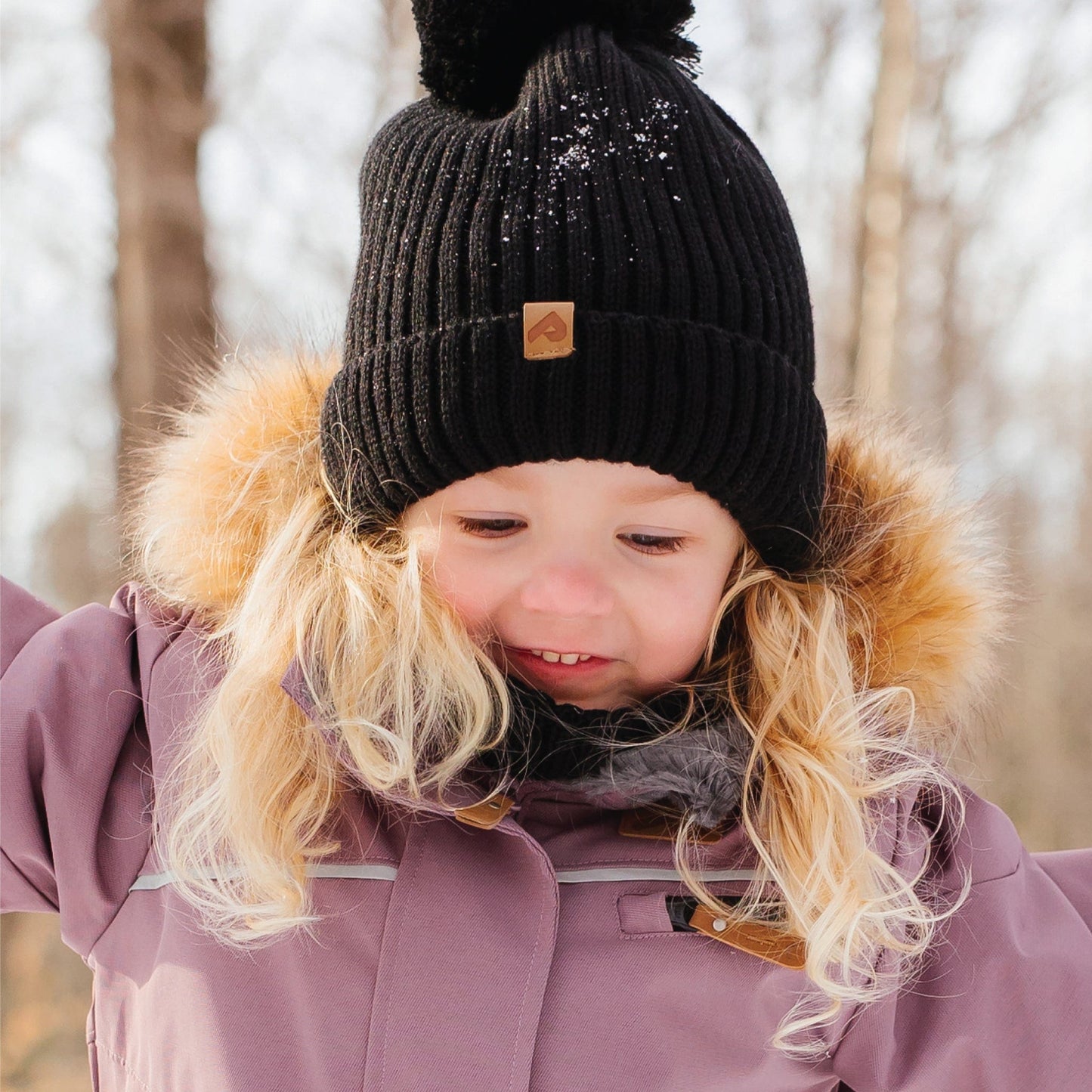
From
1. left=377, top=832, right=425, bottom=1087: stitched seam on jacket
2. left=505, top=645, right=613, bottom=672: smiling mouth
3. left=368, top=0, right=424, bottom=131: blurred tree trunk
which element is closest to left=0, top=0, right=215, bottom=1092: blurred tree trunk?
left=368, top=0, right=424, bottom=131: blurred tree trunk

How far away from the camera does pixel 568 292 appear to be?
1.20m

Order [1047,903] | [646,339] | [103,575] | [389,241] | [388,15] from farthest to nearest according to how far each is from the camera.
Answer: [388,15] → [103,575] → [1047,903] → [389,241] → [646,339]

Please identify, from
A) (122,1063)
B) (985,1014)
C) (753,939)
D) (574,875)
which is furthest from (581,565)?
(122,1063)

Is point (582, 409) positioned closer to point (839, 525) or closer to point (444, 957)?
point (839, 525)

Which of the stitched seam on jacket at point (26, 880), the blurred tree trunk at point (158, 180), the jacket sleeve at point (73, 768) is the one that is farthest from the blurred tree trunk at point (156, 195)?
the stitched seam on jacket at point (26, 880)

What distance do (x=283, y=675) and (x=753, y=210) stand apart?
2.71 ft

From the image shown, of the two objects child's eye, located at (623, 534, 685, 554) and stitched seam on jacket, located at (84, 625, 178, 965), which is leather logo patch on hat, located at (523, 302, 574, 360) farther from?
stitched seam on jacket, located at (84, 625, 178, 965)

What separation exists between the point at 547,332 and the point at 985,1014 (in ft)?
3.30

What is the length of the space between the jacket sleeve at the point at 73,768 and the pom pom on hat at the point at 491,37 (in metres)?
0.83

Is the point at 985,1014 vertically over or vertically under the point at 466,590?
under

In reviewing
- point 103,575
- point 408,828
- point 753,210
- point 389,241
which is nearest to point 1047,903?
point 408,828

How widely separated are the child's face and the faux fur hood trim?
250 millimetres

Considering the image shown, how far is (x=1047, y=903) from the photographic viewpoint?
1426 mm

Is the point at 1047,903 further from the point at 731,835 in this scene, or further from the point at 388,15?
the point at 388,15
